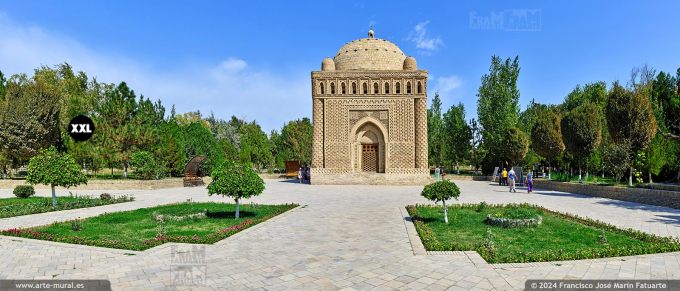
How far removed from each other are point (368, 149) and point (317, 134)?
4.26 meters

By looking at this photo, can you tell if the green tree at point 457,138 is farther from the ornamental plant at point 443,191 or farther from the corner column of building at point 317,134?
the ornamental plant at point 443,191

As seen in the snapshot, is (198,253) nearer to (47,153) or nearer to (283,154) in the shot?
(47,153)

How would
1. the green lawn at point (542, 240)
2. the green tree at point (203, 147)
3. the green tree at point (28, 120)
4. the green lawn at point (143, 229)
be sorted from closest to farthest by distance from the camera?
the green lawn at point (542, 240)
the green lawn at point (143, 229)
the green tree at point (28, 120)
the green tree at point (203, 147)

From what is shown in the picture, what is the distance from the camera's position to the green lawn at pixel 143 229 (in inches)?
314

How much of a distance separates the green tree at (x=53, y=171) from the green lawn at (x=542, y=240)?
43.2 feet

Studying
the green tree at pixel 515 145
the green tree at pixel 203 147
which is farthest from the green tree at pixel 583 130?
the green tree at pixel 203 147

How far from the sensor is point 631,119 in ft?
57.2

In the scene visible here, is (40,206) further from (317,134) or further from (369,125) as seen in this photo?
(369,125)

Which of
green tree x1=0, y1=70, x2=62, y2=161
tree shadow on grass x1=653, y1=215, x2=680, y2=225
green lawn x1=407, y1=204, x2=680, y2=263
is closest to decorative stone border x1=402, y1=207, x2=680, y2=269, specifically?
green lawn x1=407, y1=204, x2=680, y2=263

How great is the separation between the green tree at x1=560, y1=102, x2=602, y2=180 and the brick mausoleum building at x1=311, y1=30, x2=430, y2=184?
31.2ft

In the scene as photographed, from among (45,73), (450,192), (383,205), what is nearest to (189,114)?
(45,73)

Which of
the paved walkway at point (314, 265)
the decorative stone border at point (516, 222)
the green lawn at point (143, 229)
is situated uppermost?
the decorative stone border at point (516, 222)

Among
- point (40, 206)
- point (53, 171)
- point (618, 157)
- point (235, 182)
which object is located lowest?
point (40, 206)

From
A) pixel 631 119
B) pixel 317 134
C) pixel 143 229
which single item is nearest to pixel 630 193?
pixel 631 119
